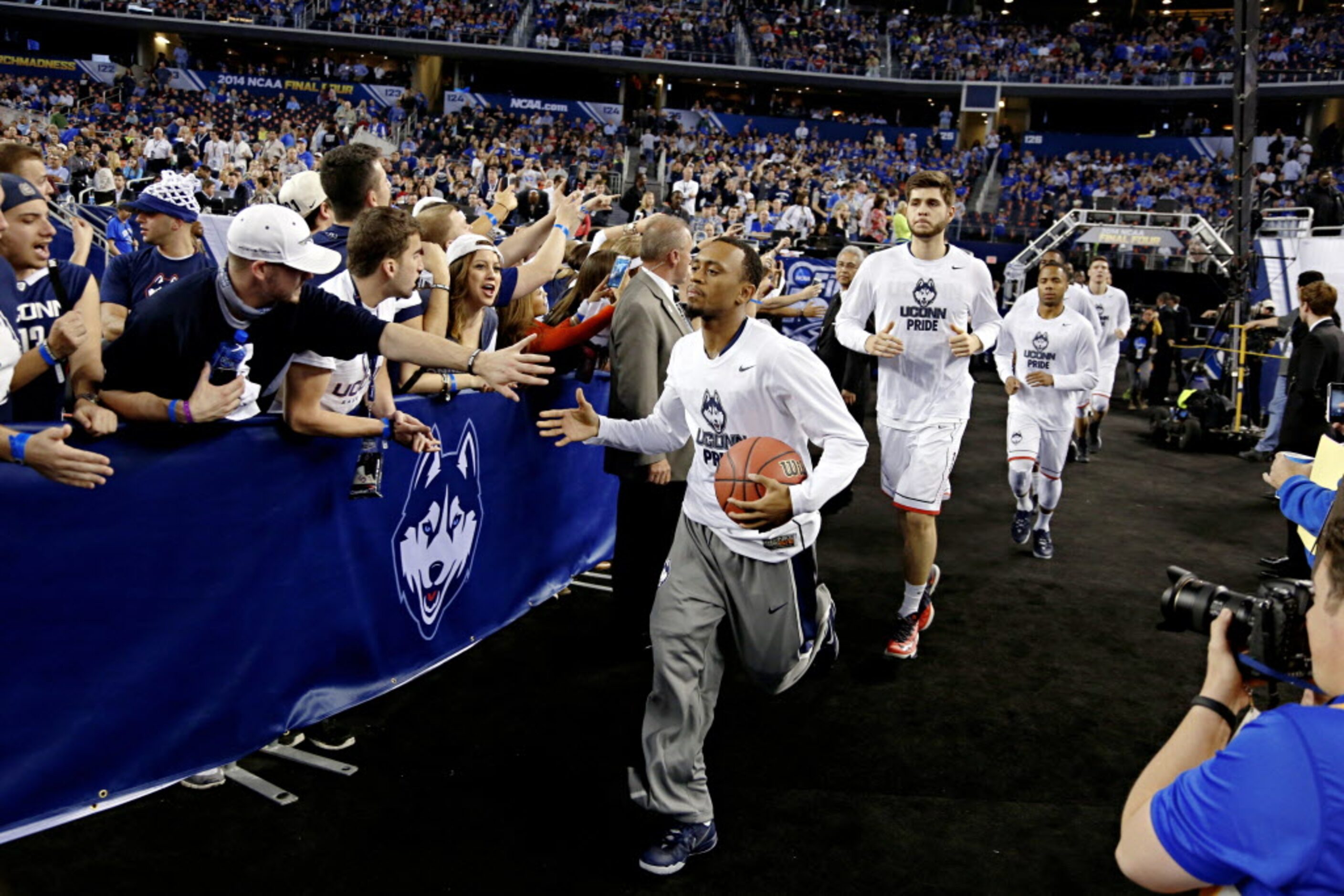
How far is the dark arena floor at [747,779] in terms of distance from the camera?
3.51 metres

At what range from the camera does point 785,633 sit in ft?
12.8

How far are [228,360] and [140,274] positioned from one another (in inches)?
83.3

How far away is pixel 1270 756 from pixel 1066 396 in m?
7.12

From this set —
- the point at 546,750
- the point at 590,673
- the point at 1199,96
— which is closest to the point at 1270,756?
the point at 546,750

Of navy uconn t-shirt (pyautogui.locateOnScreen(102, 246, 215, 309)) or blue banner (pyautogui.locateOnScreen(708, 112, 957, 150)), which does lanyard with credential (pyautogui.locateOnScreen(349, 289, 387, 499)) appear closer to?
navy uconn t-shirt (pyautogui.locateOnScreen(102, 246, 215, 309))

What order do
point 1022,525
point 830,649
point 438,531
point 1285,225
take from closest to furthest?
point 830,649
point 438,531
point 1022,525
point 1285,225

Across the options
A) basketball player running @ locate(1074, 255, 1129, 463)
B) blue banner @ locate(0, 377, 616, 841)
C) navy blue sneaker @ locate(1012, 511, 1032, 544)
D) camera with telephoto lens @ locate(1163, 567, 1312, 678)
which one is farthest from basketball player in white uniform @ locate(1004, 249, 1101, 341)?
camera with telephoto lens @ locate(1163, 567, 1312, 678)

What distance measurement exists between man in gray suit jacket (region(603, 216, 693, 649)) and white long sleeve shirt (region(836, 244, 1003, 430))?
1.36 m

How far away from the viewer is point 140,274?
17.5 feet

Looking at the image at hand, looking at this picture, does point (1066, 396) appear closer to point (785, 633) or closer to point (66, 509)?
point (785, 633)

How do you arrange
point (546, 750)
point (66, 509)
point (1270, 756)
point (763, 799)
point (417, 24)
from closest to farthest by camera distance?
point (1270, 756) → point (66, 509) → point (763, 799) → point (546, 750) → point (417, 24)

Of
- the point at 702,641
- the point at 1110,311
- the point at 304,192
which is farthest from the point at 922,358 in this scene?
the point at 1110,311

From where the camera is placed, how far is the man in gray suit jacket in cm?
543

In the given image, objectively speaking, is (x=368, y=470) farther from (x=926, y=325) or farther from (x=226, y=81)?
(x=226, y=81)
